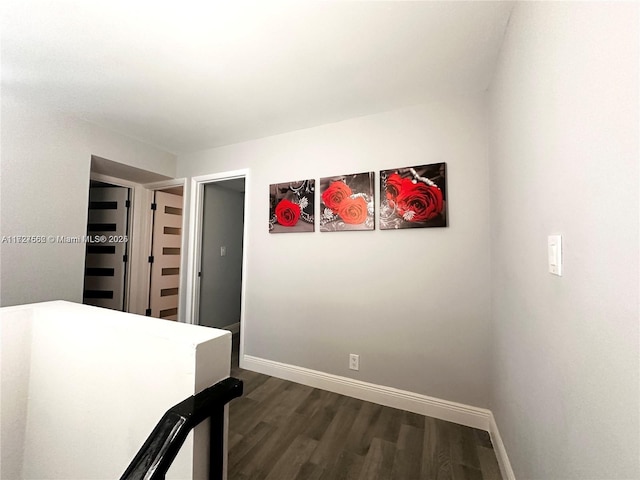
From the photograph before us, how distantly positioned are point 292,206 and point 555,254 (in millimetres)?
1919

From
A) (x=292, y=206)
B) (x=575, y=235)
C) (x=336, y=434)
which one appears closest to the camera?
(x=575, y=235)

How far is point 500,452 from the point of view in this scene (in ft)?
4.50

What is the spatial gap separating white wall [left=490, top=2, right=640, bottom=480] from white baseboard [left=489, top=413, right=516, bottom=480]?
0.27 feet

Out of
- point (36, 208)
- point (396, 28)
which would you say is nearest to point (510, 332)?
point (396, 28)

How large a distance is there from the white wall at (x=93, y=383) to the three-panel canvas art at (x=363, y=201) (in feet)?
4.96

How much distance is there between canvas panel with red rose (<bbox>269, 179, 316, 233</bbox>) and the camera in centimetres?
229

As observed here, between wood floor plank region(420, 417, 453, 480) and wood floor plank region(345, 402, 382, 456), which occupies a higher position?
wood floor plank region(420, 417, 453, 480)

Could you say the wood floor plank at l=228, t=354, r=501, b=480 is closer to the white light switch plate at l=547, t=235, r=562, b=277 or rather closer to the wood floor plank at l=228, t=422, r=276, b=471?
the wood floor plank at l=228, t=422, r=276, b=471

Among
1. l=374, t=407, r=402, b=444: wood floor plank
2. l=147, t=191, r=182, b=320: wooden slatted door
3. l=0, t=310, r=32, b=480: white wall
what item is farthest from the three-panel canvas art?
l=147, t=191, r=182, b=320: wooden slatted door

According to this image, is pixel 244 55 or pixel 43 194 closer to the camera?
pixel 244 55

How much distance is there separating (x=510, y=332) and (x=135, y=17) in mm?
2502

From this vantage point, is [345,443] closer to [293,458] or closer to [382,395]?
[293,458]

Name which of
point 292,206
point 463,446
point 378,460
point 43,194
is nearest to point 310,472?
point 378,460

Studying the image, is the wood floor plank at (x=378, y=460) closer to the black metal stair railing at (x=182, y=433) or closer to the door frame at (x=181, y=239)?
the black metal stair railing at (x=182, y=433)
